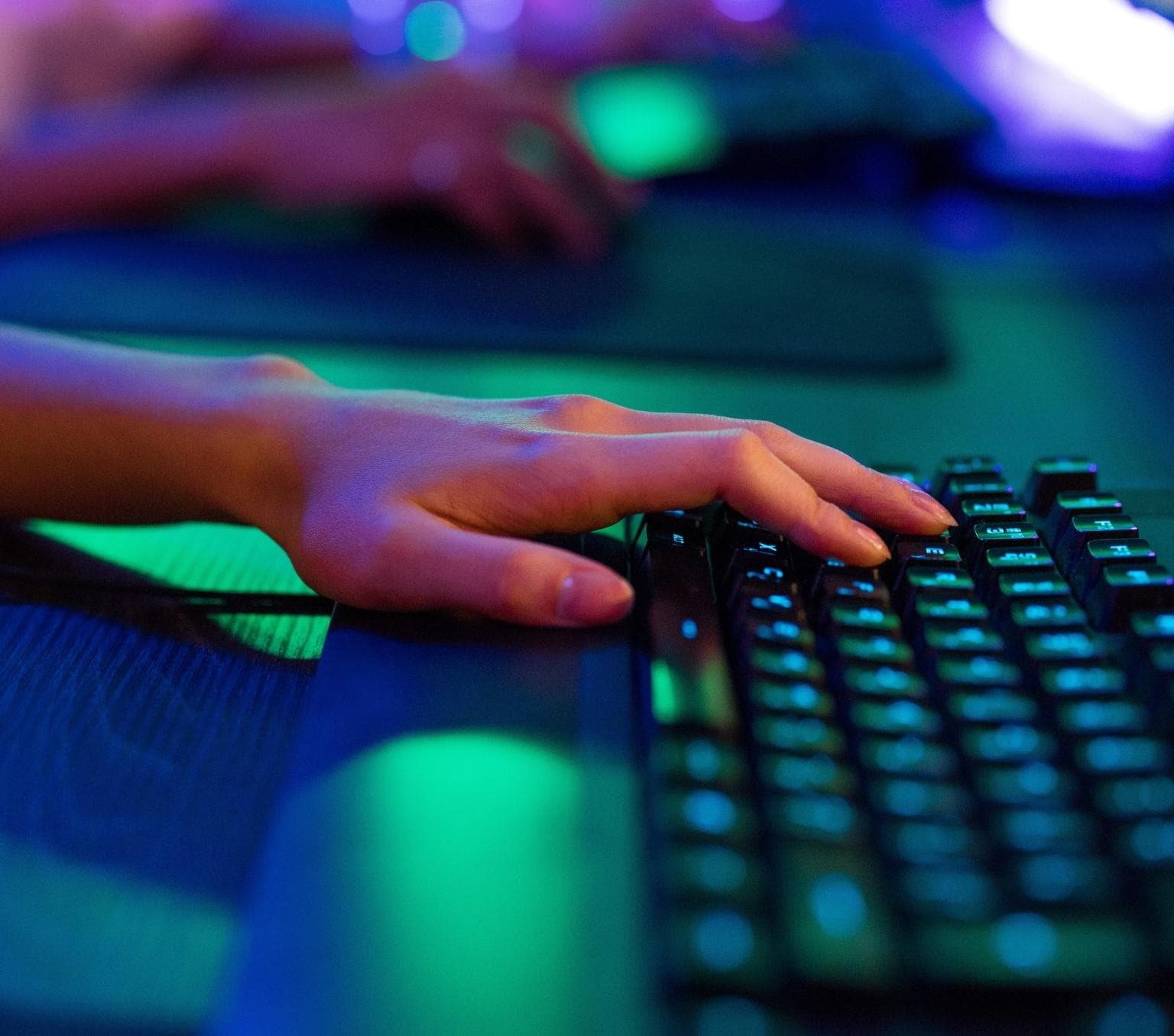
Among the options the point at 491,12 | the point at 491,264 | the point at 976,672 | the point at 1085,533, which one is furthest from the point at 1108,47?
the point at 491,12

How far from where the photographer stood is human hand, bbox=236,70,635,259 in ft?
2.85

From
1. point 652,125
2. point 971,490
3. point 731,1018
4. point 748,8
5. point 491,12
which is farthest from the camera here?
A: point 491,12

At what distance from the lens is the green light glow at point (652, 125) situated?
103 centimetres

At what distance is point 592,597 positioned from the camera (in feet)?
1.35

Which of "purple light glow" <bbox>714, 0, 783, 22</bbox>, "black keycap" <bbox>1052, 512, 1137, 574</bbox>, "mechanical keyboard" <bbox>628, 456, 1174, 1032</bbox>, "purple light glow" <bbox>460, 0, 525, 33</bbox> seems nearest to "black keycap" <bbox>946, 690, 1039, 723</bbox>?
"mechanical keyboard" <bbox>628, 456, 1174, 1032</bbox>

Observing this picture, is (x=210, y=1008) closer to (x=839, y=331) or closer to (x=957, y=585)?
(x=957, y=585)

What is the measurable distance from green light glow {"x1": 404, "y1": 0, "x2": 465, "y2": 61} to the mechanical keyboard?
1348 millimetres

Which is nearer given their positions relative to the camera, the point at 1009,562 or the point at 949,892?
the point at 949,892

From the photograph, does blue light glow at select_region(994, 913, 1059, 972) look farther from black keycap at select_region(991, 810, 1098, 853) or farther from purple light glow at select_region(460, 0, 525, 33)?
purple light glow at select_region(460, 0, 525, 33)

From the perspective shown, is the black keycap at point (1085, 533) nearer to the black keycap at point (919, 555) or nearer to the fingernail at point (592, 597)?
the black keycap at point (919, 555)

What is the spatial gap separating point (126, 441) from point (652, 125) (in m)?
0.71

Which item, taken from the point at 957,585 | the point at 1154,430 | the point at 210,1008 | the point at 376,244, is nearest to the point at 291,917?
the point at 210,1008

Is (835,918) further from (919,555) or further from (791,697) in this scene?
(919,555)

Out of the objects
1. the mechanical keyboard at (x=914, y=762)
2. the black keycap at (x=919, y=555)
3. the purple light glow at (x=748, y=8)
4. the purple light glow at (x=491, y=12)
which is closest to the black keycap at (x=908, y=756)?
the mechanical keyboard at (x=914, y=762)
